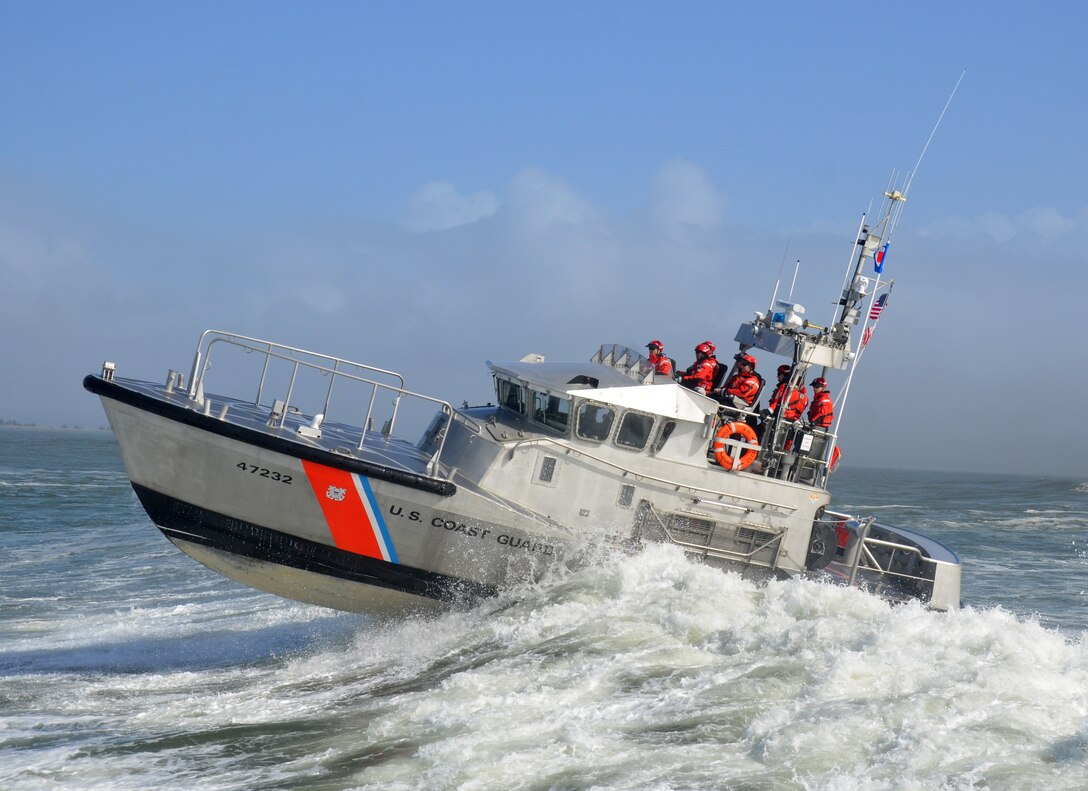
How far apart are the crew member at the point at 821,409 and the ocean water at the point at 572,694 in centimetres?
245

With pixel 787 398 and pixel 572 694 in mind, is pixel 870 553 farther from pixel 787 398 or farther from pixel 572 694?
pixel 572 694

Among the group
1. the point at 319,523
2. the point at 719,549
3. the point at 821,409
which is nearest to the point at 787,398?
the point at 821,409

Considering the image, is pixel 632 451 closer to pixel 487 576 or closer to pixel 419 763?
pixel 487 576

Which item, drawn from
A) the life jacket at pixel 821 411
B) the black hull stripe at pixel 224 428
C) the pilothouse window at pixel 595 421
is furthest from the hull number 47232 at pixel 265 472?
the life jacket at pixel 821 411

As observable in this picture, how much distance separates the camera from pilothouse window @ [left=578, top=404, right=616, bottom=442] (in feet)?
35.9

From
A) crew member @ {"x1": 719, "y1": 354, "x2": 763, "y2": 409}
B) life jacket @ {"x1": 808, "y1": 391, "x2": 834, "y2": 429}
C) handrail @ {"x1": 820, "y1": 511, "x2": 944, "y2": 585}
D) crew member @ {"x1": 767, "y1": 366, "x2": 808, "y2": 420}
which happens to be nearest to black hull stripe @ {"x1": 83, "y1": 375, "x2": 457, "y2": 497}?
crew member @ {"x1": 719, "y1": 354, "x2": 763, "y2": 409}

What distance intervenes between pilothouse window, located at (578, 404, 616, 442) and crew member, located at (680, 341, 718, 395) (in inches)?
63.1

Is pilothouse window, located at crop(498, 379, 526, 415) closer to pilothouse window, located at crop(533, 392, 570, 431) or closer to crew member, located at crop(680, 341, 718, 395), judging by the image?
pilothouse window, located at crop(533, 392, 570, 431)

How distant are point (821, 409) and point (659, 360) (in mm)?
2139

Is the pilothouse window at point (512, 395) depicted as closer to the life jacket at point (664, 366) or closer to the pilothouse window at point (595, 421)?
the pilothouse window at point (595, 421)

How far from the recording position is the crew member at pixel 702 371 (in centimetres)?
1220

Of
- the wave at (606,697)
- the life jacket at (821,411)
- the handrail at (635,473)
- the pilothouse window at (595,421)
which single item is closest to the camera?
the wave at (606,697)

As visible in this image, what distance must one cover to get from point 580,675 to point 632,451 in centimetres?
302

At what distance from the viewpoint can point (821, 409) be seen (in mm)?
12203
